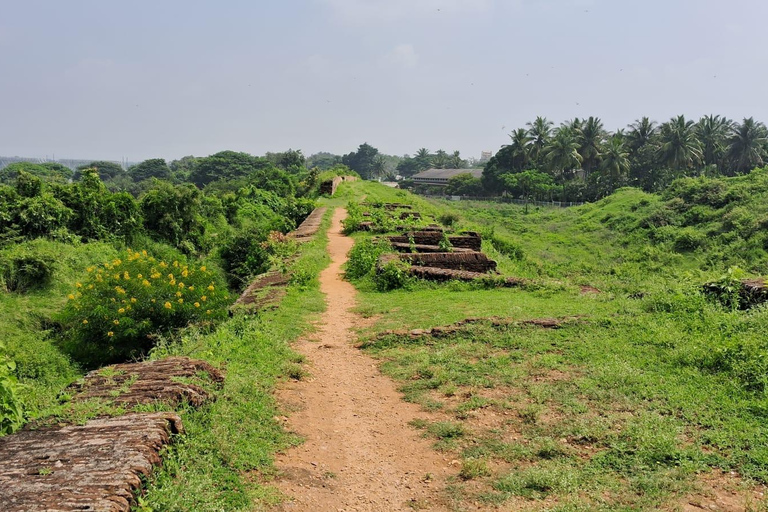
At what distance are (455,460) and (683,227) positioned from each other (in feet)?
86.3

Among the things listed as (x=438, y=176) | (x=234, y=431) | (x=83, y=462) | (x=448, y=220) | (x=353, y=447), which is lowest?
(x=353, y=447)

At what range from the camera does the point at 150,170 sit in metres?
80.6

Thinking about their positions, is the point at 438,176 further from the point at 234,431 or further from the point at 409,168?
the point at 234,431

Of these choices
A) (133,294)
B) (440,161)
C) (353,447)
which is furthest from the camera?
(440,161)

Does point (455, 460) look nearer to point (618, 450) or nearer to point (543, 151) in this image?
point (618, 450)

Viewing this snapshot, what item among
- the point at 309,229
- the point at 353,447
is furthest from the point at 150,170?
the point at 353,447

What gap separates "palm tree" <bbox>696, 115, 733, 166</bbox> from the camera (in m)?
48.4

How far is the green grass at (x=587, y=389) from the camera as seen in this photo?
3.57m

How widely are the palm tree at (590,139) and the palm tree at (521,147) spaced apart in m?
6.04

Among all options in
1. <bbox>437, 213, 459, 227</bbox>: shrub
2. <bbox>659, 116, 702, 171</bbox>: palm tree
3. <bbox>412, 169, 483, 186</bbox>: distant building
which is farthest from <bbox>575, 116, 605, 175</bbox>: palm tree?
<bbox>437, 213, 459, 227</bbox>: shrub

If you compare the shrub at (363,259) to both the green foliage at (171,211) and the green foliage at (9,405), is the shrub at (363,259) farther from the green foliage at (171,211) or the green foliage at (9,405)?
the green foliage at (171,211)

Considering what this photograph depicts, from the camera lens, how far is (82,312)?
25.5ft

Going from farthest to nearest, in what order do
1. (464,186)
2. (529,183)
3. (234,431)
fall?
1. (464,186)
2. (529,183)
3. (234,431)

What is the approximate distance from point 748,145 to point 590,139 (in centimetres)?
1446
